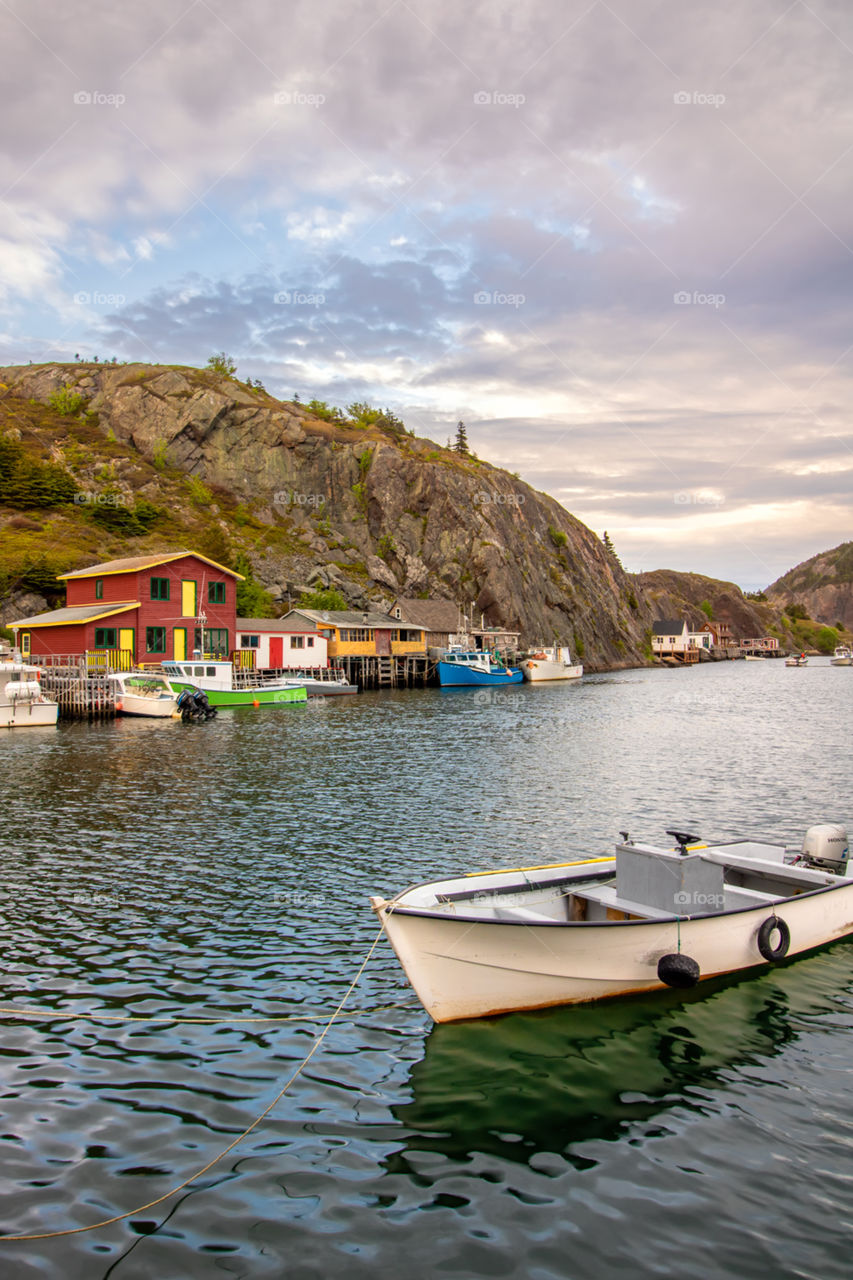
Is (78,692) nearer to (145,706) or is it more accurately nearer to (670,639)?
(145,706)

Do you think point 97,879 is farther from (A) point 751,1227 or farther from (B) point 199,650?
(B) point 199,650

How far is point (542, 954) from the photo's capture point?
35.2ft

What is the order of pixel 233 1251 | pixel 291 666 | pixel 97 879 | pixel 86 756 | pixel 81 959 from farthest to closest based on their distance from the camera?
pixel 291 666 < pixel 86 756 < pixel 97 879 < pixel 81 959 < pixel 233 1251

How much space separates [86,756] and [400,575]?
86982mm

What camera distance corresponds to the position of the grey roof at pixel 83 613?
62156 mm

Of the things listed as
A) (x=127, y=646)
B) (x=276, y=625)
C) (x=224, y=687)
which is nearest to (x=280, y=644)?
(x=276, y=625)

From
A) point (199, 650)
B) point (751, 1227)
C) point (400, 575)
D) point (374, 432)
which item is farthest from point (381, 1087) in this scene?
point (374, 432)

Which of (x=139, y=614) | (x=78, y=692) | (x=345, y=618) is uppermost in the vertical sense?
(x=345, y=618)

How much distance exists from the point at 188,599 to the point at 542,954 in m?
61.6

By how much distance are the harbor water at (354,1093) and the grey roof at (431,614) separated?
80.5 m

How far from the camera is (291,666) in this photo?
7962 cm

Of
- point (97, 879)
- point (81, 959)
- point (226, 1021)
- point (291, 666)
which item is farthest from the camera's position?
point (291, 666)

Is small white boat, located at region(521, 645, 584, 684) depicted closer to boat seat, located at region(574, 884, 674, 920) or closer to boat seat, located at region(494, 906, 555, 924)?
boat seat, located at region(574, 884, 674, 920)

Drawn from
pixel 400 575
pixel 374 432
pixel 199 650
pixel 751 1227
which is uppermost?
pixel 374 432
